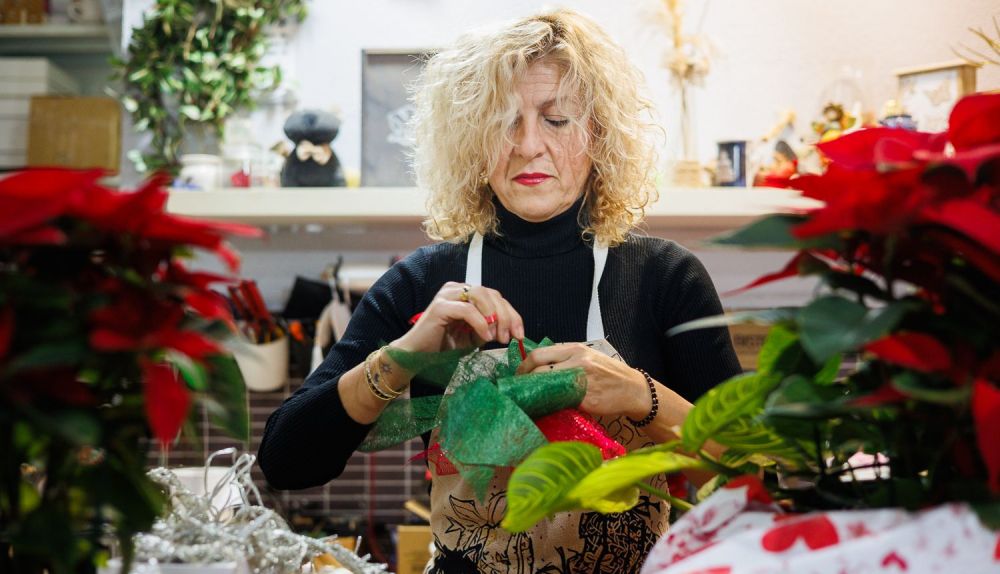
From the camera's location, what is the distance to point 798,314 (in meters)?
0.58


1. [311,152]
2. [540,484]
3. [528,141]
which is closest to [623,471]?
[540,484]

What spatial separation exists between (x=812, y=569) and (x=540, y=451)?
0.64 feet

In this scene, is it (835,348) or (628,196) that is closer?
(835,348)

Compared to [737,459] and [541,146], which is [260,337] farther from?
[737,459]

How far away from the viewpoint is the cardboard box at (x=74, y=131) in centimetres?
275

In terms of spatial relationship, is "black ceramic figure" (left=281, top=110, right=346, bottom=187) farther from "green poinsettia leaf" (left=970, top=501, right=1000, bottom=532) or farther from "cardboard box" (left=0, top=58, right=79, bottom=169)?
"green poinsettia leaf" (left=970, top=501, right=1000, bottom=532)

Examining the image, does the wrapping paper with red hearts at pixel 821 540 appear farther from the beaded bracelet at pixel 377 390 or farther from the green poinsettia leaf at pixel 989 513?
the beaded bracelet at pixel 377 390

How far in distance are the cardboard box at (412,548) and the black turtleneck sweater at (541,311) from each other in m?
0.96

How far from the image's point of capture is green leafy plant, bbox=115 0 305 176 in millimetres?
2600

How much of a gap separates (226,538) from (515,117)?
2.35 feet

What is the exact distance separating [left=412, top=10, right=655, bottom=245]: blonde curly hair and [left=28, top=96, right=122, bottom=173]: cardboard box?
1517 millimetres

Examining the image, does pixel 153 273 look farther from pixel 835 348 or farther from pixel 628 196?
pixel 628 196

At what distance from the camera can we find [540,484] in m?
0.68

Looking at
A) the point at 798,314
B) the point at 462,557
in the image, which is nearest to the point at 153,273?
the point at 798,314
